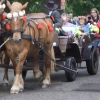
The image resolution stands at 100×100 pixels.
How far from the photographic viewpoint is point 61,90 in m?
11.0

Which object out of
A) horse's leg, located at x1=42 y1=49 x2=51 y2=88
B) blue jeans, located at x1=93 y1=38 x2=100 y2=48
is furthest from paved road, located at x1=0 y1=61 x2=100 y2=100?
blue jeans, located at x1=93 y1=38 x2=100 y2=48

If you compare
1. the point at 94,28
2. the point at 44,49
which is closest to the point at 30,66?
the point at 44,49

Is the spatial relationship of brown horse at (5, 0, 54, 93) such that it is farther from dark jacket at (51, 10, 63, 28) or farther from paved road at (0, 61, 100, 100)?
dark jacket at (51, 10, 63, 28)

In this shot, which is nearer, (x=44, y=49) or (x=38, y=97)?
(x=38, y=97)

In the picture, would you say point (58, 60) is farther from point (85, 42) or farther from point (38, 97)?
point (38, 97)

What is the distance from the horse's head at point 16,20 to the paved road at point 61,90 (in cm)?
121

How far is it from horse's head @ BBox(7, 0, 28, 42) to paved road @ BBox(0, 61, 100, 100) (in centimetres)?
121

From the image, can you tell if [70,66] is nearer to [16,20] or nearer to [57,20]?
[57,20]

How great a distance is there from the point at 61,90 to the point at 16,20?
6.25ft

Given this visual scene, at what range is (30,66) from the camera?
12.3 meters

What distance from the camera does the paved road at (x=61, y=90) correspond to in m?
9.95

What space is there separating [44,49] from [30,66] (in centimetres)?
75

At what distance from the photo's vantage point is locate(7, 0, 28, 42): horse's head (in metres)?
10.3

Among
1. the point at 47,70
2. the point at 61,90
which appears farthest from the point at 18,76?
the point at 47,70
